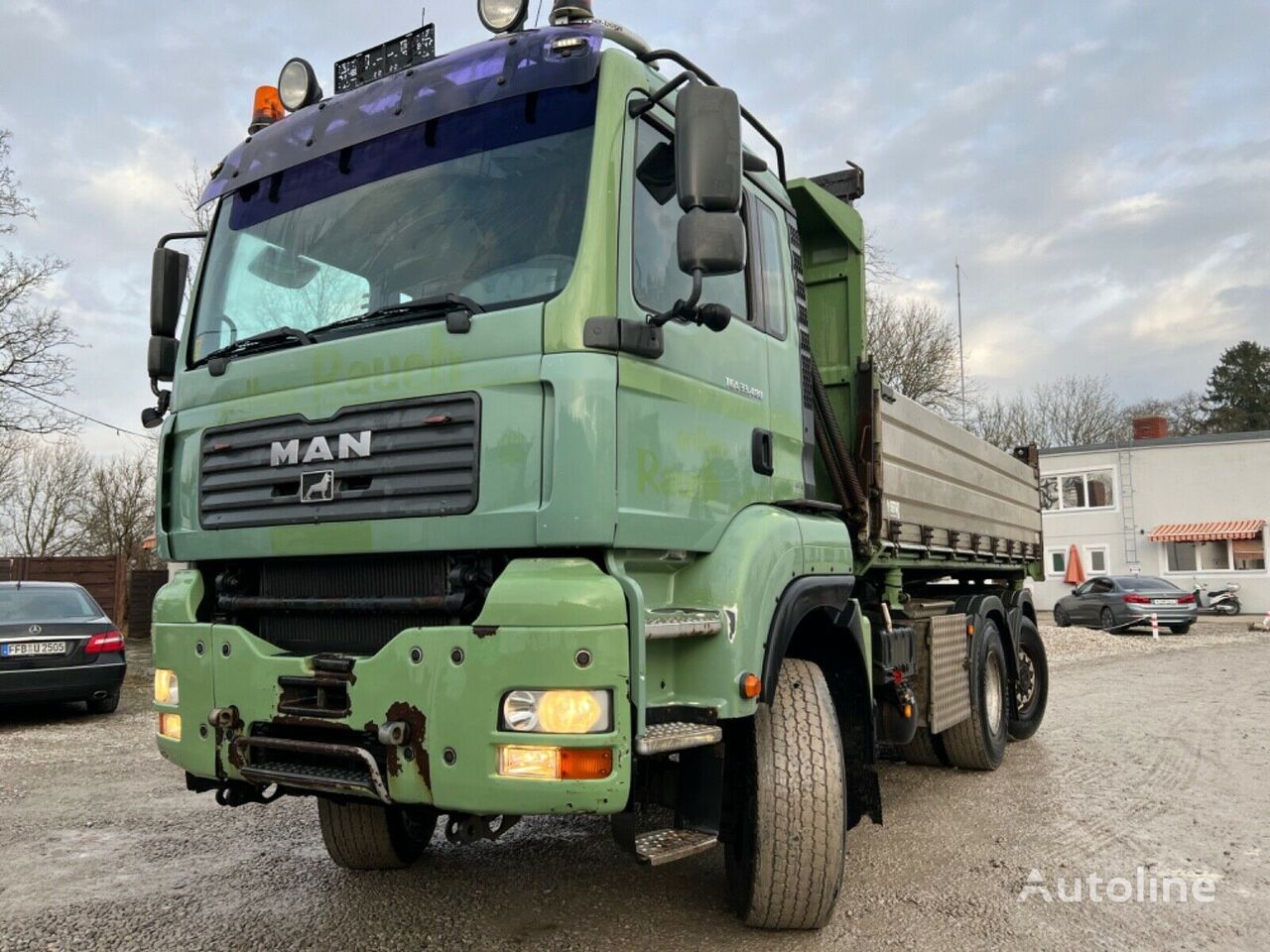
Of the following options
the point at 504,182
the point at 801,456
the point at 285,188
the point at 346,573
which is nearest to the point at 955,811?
the point at 801,456

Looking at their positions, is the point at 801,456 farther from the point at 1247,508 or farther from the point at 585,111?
the point at 1247,508

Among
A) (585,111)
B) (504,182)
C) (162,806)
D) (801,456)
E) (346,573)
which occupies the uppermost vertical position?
(585,111)

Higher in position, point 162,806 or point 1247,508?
point 1247,508

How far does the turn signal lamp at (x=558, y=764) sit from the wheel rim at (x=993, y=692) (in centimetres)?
465

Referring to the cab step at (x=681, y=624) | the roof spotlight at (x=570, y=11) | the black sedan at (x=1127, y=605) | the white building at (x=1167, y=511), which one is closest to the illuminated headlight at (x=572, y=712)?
the cab step at (x=681, y=624)

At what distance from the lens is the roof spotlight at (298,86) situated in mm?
4047

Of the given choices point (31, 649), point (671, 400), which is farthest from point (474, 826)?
point (31, 649)

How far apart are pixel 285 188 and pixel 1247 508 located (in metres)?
34.7

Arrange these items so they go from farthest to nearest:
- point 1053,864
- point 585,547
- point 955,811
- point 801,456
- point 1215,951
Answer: point 955,811 → point 1053,864 → point 801,456 → point 1215,951 → point 585,547

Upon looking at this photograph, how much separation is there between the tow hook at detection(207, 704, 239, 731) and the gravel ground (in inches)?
39.2

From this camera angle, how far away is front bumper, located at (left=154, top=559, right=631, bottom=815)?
2.81 metres

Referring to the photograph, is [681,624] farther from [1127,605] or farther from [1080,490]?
[1080,490]

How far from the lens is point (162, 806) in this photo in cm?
624

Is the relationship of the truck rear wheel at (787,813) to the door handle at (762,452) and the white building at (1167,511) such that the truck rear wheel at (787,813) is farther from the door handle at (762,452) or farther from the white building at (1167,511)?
the white building at (1167,511)
